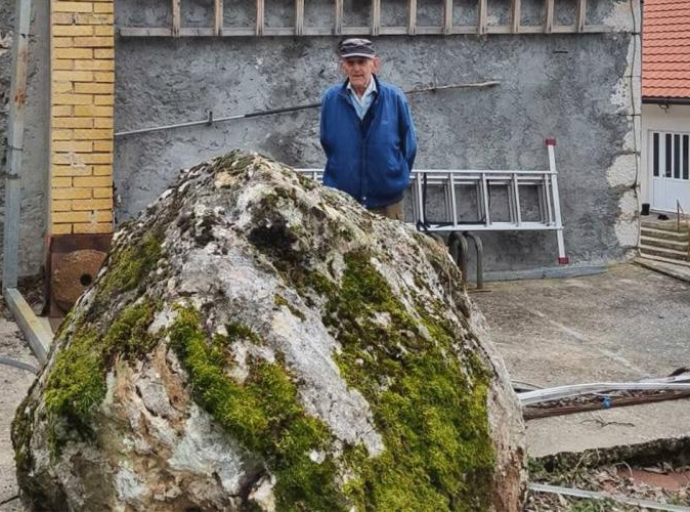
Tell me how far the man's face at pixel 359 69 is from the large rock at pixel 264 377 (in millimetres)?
1978

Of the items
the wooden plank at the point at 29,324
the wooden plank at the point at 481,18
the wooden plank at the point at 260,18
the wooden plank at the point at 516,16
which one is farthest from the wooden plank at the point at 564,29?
the wooden plank at the point at 29,324

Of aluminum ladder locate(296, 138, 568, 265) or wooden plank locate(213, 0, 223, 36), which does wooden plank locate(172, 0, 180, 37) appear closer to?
wooden plank locate(213, 0, 223, 36)

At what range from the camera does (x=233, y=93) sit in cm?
870

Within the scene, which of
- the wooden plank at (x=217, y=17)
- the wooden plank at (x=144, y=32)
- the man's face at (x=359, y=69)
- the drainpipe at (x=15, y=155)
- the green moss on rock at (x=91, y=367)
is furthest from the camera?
the wooden plank at (x=217, y=17)

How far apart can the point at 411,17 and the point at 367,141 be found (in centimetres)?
309

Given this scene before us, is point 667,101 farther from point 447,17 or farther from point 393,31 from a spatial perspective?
point 393,31

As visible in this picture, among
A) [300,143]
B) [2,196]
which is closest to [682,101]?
[300,143]

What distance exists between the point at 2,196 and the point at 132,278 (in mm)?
4472

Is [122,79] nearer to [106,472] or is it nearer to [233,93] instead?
[233,93]

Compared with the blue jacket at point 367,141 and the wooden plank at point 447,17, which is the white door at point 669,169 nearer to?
the wooden plank at point 447,17

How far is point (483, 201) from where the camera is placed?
930 cm

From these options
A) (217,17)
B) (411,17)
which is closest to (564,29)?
(411,17)

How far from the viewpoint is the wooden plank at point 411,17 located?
8.96m

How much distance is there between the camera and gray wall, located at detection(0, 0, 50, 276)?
7.88 m
